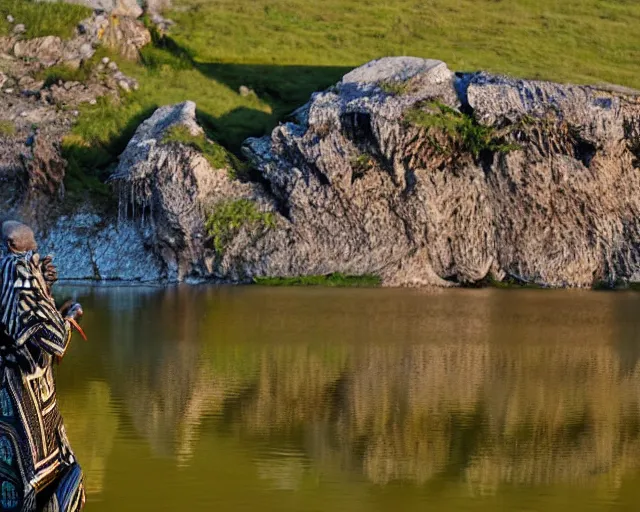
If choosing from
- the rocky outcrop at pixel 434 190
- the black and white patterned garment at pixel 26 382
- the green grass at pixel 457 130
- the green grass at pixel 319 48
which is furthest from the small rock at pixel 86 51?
the black and white patterned garment at pixel 26 382

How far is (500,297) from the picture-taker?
30344mm

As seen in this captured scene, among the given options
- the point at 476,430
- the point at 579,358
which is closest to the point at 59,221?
the point at 579,358

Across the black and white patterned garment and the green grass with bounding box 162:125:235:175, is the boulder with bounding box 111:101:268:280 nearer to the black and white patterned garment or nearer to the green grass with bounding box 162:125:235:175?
the green grass with bounding box 162:125:235:175

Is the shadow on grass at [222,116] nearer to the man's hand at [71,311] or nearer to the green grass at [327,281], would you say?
the green grass at [327,281]

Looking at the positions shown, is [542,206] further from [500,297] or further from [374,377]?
[374,377]

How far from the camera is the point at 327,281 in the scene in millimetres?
33281

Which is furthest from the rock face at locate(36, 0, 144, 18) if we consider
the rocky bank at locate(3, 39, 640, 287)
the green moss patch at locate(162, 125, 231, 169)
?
the rocky bank at locate(3, 39, 640, 287)

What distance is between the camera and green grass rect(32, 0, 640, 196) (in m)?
39.2

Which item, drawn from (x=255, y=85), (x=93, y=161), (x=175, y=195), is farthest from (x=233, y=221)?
(x=255, y=85)

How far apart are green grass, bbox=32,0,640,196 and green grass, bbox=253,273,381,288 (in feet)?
19.7

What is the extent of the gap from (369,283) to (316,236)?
2265 mm

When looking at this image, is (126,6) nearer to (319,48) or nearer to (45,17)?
(45,17)

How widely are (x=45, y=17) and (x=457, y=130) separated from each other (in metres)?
18.9

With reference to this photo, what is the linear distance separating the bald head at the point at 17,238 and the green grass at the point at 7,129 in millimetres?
29606
